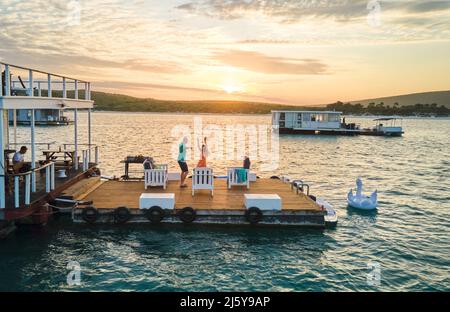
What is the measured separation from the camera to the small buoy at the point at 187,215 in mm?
14422

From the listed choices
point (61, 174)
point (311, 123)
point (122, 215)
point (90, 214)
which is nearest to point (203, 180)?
point (122, 215)

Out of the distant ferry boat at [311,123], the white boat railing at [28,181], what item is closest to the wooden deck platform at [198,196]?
the white boat railing at [28,181]

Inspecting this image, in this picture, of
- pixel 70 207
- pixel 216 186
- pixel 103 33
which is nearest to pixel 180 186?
pixel 216 186

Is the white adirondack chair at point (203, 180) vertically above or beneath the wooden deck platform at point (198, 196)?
above

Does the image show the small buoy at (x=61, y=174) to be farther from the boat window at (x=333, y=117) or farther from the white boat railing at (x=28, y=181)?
the boat window at (x=333, y=117)

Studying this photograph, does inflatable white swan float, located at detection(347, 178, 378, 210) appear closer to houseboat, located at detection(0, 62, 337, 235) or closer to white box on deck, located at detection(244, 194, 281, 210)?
houseboat, located at detection(0, 62, 337, 235)

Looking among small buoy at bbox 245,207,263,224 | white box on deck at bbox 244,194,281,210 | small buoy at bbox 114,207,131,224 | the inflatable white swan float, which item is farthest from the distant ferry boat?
small buoy at bbox 114,207,131,224

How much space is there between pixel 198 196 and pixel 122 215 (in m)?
3.37

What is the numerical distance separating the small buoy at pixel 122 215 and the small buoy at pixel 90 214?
2.24ft

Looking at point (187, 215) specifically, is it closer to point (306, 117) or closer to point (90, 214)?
point (90, 214)

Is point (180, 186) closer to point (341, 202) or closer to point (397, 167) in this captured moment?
point (341, 202)

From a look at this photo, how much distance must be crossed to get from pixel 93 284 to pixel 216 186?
8886 mm

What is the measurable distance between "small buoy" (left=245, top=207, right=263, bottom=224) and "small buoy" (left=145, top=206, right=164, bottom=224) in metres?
3.10

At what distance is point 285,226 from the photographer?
583 inches
